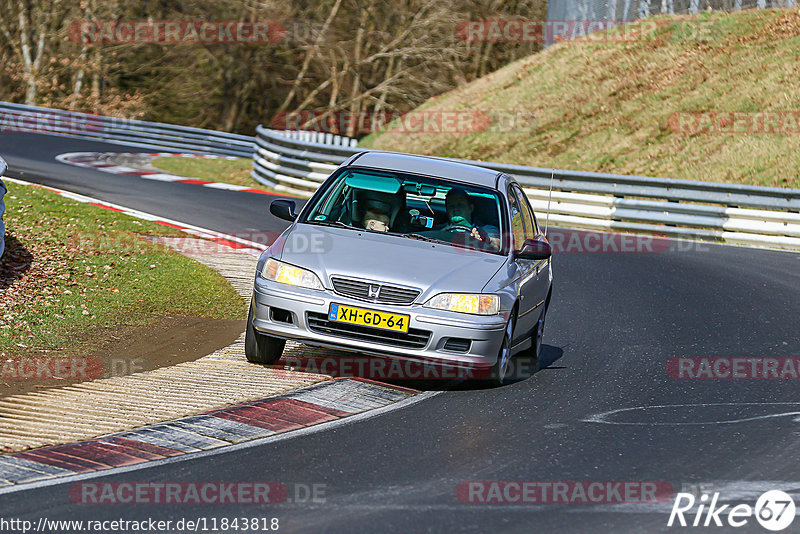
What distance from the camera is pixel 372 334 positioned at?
813cm

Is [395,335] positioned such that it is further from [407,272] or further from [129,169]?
[129,169]

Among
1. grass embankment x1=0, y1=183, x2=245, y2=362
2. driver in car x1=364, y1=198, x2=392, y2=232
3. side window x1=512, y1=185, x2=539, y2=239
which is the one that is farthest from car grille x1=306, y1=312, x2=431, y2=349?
grass embankment x1=0, y1=183, x2=245, y2=362

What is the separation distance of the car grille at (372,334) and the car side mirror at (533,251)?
53.2 inches

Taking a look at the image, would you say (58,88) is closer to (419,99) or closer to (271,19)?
(271,19)

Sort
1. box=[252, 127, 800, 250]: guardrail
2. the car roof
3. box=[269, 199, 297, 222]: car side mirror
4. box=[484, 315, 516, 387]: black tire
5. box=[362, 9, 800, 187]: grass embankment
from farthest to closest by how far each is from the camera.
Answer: box=[362, 9, 800, 187]: grass embankment < box=[252, 127, 800, 250]: guardrail < the car roof < box=[269, 199, 297, 222]: car side mirror < box=[484, 315, 516, 387]: black tire

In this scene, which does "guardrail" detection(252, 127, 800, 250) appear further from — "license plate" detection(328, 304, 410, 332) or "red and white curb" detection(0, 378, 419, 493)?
"red and white curb" detection(0, 378, 419, 493)

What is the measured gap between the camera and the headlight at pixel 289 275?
826cm

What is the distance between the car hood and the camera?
8203 mm

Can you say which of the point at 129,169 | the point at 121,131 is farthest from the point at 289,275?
the point at 121,131

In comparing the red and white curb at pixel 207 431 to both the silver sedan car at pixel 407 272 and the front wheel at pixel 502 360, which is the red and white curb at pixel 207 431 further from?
the front wheel at pixel 502 360

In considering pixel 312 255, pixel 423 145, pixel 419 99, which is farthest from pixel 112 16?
pixel 312 255

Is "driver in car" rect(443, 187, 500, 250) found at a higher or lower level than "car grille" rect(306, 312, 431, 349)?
higher

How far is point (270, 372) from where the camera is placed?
8.62 metres

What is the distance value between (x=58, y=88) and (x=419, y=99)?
14.3 metres
